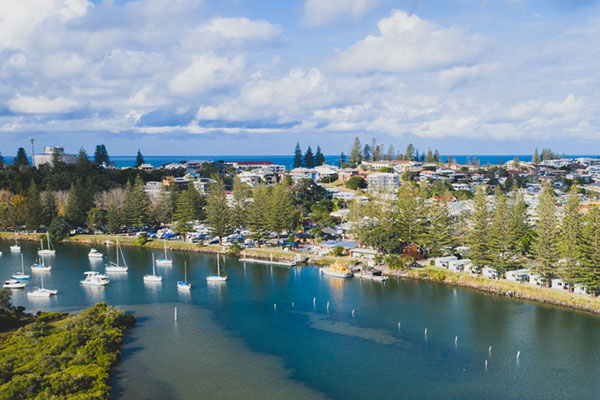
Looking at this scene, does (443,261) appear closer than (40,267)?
Yes

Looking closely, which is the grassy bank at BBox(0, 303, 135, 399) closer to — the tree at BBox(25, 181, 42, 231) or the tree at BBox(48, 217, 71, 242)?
the tree at BBox(48, 217, 71, 242)

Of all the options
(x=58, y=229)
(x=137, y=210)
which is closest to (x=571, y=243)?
(x=137, y=210)

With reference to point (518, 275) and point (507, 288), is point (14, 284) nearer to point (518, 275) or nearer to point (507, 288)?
point (507, 288)

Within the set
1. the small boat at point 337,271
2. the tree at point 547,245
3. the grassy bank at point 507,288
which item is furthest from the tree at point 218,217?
the tree at point 547,245

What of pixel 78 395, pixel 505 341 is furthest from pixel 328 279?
pixel 78 395

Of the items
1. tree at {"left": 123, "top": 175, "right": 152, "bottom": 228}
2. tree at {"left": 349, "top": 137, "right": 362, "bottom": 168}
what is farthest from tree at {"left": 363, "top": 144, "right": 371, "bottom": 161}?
tree at {"left": 123, "top": 175, "right": 152, "bottom": 228}

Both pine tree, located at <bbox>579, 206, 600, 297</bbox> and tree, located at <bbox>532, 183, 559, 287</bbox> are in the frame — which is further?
tree, located at <bbox>532, 183, 559, 287</bbox>
